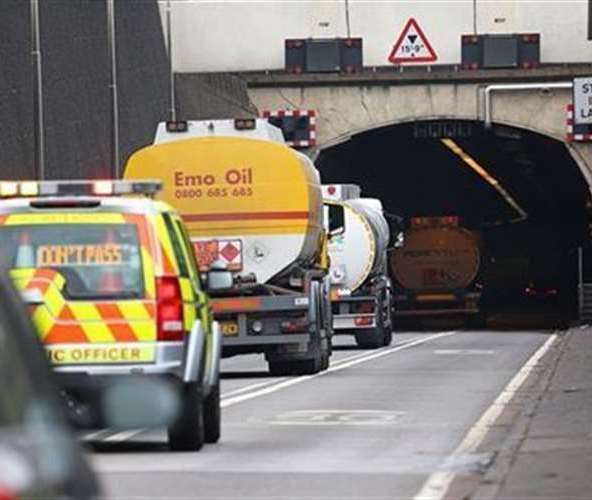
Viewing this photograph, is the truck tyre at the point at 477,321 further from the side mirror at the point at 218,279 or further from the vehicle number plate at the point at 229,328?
the side mirror at the point at 218,279

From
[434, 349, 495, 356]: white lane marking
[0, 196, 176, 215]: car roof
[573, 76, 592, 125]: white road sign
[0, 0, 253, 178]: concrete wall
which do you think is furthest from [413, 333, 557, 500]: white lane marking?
[0, 0, 253, 178]: concrete wall

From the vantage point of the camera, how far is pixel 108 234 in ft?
48.4

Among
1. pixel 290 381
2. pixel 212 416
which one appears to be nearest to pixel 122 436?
pixel 212 416

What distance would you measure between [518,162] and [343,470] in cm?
5862

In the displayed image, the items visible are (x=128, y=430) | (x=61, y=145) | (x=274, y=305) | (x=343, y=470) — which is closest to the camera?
(x=343, y=470)

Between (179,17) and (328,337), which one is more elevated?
(179,17)

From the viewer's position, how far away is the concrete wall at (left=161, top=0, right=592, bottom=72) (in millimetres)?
57125

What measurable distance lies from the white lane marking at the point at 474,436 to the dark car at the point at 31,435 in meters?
8.32

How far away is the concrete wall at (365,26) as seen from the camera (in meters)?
57.1

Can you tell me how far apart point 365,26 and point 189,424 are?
1698 inches

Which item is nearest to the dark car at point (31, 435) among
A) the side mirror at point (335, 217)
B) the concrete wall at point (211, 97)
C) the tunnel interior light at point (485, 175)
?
the side mirror at point (335, 217)

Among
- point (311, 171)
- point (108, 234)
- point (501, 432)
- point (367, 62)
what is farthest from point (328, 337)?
point (367, 62)

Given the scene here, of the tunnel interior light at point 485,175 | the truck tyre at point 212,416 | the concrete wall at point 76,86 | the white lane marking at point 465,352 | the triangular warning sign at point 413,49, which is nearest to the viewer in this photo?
the truck tyre at point 212,416

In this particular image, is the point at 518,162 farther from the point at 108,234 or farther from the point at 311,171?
the point at 108,234
